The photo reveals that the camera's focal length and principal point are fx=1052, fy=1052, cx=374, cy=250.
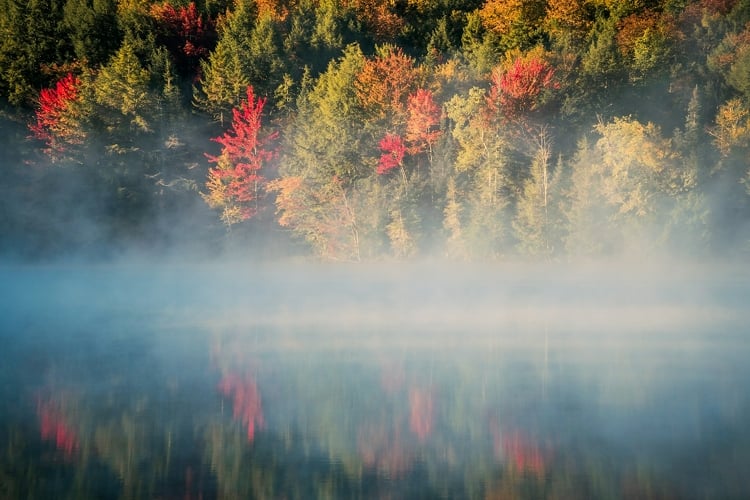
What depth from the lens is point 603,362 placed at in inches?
760

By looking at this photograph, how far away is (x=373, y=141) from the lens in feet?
215

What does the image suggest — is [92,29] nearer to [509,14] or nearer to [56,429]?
[509,14]

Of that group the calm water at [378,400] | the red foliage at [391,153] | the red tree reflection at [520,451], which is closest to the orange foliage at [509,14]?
the red foliage at [391,153]

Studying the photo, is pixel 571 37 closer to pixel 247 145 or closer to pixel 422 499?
pixel 247 145

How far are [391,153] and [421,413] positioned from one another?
165 feet

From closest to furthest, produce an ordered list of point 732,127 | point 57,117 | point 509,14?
point 732,127, point 57,117, point 509,14

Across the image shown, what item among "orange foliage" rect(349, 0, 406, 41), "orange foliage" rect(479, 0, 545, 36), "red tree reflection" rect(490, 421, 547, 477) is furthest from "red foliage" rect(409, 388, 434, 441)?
"orange foliage" rect(349, 0, 406, 41)

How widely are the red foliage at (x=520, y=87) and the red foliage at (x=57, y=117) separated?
26359mm

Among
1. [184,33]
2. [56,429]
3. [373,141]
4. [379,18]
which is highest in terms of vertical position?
[379,18]

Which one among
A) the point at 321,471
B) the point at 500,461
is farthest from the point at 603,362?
the point at 321,471

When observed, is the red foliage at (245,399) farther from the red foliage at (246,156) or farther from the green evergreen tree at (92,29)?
the green evergreen tree at (92,29)

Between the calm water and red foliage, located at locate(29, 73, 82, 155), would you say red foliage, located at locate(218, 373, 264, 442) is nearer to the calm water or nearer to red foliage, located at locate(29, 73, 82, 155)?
the calm water

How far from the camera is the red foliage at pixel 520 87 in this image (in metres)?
61.2

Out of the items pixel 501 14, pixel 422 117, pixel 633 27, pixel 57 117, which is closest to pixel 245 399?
pixel 422 117
